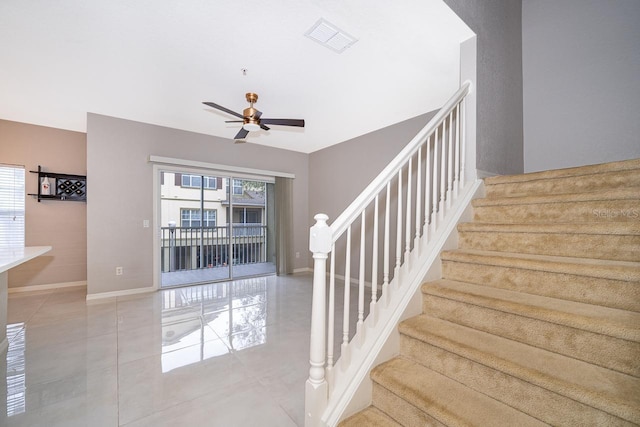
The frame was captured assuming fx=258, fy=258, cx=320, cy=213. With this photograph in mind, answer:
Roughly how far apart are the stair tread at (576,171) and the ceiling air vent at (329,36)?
1.68 meters

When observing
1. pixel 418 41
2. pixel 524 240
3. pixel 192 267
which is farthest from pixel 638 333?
pixel 192 267

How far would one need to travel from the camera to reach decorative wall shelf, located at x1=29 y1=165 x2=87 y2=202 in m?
4.09

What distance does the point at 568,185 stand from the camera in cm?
179

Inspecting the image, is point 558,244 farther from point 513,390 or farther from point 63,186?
point 63,186

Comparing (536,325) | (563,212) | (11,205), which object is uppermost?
(11,205)

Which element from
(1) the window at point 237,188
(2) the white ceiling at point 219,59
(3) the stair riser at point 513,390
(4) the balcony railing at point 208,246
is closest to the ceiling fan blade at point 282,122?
(2) the white ceiling at point 219,59

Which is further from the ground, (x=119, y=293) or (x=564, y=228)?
(x=564, y=228)

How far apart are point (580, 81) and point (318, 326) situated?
342cm

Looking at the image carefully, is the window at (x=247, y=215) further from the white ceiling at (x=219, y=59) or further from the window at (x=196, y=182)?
the white ceiling at (x=219, y=59)

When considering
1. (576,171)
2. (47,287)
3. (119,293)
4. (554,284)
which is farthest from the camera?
(47,287)

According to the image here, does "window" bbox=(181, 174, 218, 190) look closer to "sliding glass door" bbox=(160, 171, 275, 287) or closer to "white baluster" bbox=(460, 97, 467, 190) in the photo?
"sliding glass door" bbox=(160, 171, 275, 287)

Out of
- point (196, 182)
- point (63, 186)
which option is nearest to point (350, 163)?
point (196, 182)

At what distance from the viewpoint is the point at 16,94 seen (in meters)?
3.17

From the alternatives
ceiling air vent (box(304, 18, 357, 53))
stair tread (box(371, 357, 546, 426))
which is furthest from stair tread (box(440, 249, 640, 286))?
ceiling air vent (box(304, 18, 357, 53))
